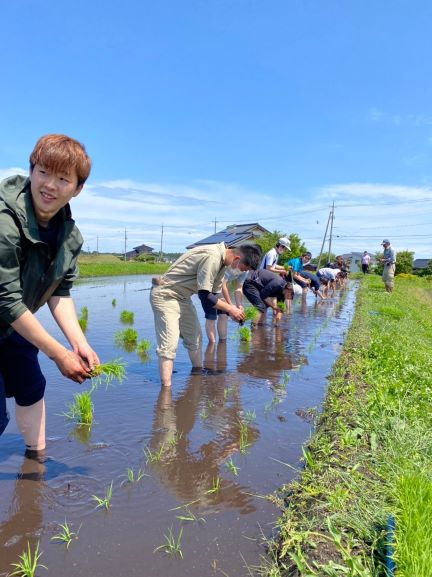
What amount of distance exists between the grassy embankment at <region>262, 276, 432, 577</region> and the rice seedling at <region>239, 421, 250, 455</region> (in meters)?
0.48

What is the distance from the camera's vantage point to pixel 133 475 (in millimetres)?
2693

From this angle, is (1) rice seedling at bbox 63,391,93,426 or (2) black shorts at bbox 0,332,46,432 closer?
(2) black shorts at bbox 0,332,46,432

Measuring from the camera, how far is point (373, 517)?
2.07 m

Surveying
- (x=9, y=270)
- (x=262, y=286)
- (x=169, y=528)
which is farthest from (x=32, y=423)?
(x=262, y=286)

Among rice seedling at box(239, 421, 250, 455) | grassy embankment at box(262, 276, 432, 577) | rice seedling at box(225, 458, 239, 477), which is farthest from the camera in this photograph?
rice seedling at box(239, 421, 250, 455)

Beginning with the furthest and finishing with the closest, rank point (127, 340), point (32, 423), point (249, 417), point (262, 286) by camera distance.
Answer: point (262, 286), point (127, 340), point (249, 417), point (32, 423)

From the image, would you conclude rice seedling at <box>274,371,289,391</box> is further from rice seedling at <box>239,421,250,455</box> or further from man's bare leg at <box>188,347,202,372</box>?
rice seedling at <box>239,421,250,455</box>

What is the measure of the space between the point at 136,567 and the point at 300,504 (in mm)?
910

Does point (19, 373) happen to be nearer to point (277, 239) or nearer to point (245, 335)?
point (245, 335)

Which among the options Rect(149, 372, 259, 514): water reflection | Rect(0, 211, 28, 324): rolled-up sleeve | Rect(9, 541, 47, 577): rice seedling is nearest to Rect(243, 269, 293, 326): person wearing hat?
Rect(149, 372, 259, 514): water reflection

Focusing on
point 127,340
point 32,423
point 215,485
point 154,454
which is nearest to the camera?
point 215,485

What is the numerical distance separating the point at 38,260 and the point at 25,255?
0.28ft

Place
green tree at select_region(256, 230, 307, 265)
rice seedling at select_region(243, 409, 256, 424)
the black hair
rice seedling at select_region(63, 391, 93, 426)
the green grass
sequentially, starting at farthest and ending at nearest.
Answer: green tree at select_region(256, 230, 307, 265), the black hair, rice seedling at select_region(243, 409, 256, 424), rice seedling at select_region(63, 391, 93, 426), the green grass

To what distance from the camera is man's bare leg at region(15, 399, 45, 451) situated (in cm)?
268
